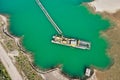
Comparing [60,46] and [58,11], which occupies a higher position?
[58,11]

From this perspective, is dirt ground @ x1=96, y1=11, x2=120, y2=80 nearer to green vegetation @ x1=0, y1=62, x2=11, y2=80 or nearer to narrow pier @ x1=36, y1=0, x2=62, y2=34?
narrow pier @ x1=36, y1=0, x2=62, y2=34

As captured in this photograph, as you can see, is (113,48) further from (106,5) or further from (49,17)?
(49,17)

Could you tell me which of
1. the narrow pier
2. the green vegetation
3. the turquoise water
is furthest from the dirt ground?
the green vegetation

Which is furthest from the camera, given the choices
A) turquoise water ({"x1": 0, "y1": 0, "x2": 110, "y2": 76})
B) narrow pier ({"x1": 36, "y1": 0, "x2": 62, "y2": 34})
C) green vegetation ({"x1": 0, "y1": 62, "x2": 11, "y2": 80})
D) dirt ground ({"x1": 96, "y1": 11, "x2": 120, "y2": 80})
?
narrow pier ({"x1": 36, "y1": 0, "x2": 62, "y2": 34})

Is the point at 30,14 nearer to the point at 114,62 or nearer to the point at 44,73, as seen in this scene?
the point at 44,73

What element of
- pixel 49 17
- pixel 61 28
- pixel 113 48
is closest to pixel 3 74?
pixel 61 28

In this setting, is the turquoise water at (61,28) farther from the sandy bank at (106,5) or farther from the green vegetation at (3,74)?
the green vegetation at (3,74)

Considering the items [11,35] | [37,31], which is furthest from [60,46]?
[11,35]
